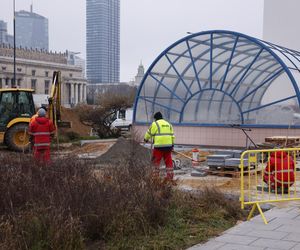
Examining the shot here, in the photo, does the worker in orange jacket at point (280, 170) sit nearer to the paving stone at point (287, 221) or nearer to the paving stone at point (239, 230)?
the paving stone at point (287, 221)

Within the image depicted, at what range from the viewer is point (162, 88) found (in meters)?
23.3

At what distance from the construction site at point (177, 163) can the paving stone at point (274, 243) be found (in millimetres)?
665

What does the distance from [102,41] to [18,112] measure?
5001 inches

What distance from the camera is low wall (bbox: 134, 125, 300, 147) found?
779 inches

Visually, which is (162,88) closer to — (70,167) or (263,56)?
(263,56)

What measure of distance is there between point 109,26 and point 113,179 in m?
144

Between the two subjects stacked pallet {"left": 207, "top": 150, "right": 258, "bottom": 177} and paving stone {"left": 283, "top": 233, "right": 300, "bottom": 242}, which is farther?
stacked pallet {"left": 207, "top": 150, "right": 258, "bottom": 177}

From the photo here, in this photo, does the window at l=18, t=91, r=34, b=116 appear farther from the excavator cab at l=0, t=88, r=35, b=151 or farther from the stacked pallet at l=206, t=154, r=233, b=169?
A: the stacked pallet at l=206, t=154, r=233, b=169

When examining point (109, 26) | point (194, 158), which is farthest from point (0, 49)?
point (194, 158)

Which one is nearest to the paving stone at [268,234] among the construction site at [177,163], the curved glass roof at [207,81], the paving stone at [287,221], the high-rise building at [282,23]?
the construction site at [177,163]

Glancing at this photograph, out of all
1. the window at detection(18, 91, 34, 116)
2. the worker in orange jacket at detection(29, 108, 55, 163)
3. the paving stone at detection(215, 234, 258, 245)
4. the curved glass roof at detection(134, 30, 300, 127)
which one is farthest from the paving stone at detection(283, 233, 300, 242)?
the curved glass roof at detection(134, 30, 300, 127)

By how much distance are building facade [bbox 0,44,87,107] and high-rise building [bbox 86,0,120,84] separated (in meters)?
23.2

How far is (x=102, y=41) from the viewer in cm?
14338

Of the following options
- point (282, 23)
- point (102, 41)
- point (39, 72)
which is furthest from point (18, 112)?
point (102, 41)
